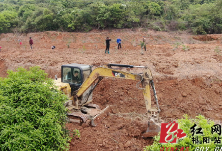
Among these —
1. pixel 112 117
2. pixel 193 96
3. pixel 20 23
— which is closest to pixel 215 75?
pixel 193 96

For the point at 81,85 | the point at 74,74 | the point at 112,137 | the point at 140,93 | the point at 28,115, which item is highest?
the point at 74,74

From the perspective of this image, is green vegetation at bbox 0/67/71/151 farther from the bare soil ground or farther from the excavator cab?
the excavator cab

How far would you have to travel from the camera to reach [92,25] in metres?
28.3

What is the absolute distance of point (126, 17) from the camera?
2680cm

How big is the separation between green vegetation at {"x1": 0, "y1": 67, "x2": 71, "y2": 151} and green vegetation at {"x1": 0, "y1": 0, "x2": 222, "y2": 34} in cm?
2231

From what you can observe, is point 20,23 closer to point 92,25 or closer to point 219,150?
point 92,25

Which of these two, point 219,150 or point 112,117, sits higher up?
point 219,150

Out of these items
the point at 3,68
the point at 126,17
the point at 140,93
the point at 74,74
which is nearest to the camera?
the point at 74,74

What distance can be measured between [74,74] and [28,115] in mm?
4026

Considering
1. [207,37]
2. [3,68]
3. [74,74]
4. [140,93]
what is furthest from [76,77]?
[207,37]

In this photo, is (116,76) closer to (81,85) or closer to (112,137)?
(81,85)

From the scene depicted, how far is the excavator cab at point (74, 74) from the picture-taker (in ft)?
27.2

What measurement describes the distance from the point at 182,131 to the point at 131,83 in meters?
8.08

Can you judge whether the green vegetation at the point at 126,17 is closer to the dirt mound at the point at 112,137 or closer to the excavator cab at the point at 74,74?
the excavator cab at the point at 74,74
